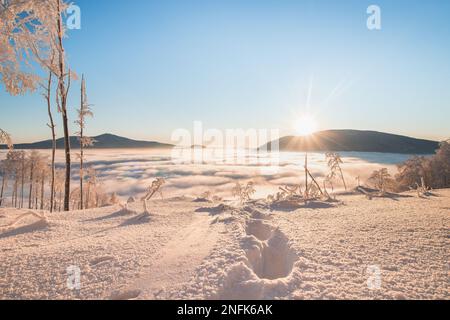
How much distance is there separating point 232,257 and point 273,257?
708 mm

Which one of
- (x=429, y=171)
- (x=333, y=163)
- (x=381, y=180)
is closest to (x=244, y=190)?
(x=333, y=163)

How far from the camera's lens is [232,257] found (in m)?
2.61

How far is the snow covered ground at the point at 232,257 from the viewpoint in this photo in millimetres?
2043

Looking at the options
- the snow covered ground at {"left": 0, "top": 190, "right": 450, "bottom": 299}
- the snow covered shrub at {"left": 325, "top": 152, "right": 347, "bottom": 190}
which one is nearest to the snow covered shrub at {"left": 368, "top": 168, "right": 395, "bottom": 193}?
the snow covered shrub at {"left": 325, "top": 152, "right": 347, "bottom": 190}

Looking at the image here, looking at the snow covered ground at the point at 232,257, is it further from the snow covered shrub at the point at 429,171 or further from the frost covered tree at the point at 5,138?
the snow covered shrub at the point at 429,171

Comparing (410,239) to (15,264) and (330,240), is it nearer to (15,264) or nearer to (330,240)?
(330,240)

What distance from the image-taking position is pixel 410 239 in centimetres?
310

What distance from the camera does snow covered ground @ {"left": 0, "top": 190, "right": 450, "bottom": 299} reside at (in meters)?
2.04

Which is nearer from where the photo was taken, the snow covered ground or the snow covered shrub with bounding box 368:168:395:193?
the snow covered ground

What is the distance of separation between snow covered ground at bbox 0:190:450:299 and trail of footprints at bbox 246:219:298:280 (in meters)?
0.01

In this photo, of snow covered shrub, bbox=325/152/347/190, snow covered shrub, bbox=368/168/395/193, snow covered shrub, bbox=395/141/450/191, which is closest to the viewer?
snow covered shrub, bbox=368/168/395/193

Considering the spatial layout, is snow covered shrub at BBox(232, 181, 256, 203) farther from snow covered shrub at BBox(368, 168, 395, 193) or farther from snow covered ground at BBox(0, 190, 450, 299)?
snow covered shrub at BBox(368, 168, 395, 193)

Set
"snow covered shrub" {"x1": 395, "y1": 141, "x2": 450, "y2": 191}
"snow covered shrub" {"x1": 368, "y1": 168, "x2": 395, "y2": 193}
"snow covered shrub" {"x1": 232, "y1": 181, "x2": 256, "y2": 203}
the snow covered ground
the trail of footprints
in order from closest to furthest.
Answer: the snow covered ground → the trail of footprints → "snow covered shrub" {"x1": 232, "y1": 181, "x2": 256, "y2": 203} → "snow covered shrub" {"x1": 368, "y1": 168, "x2": 395, "y2": 193} → "snow covered shrub" {"x1": 395, "y1": 141, "x2": 450, "y2": 191}
